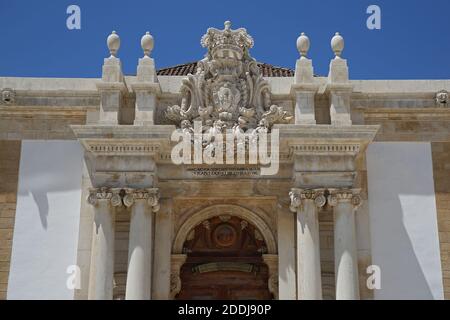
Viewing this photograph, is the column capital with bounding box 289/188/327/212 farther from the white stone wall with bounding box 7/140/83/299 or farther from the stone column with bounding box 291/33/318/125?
the white stone wall with bounding box 7/140/83/299

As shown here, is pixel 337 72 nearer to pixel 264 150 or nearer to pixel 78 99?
pixel 264 150

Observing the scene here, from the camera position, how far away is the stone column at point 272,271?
48.5ft

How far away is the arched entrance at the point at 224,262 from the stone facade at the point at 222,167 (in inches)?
12.2

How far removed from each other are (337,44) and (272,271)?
4.88m

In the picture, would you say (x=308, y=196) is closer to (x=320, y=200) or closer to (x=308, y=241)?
(x=320, y=200)

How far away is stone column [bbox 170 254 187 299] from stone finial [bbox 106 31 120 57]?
14.4 feet

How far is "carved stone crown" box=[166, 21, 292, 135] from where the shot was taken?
583 inches

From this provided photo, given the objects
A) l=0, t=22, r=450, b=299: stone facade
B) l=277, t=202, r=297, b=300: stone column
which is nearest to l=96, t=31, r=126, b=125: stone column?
l=0, t=22, r=450, b=299: stone facade

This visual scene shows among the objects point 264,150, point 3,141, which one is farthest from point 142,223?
point 3,141

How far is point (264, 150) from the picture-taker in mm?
14516

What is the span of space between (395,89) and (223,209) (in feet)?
14.7

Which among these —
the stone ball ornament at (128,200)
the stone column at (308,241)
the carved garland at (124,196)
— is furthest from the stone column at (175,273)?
the stone column at (308,241)

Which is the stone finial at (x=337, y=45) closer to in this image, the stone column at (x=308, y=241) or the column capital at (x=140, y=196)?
the stone column at (x=308, y=241)
